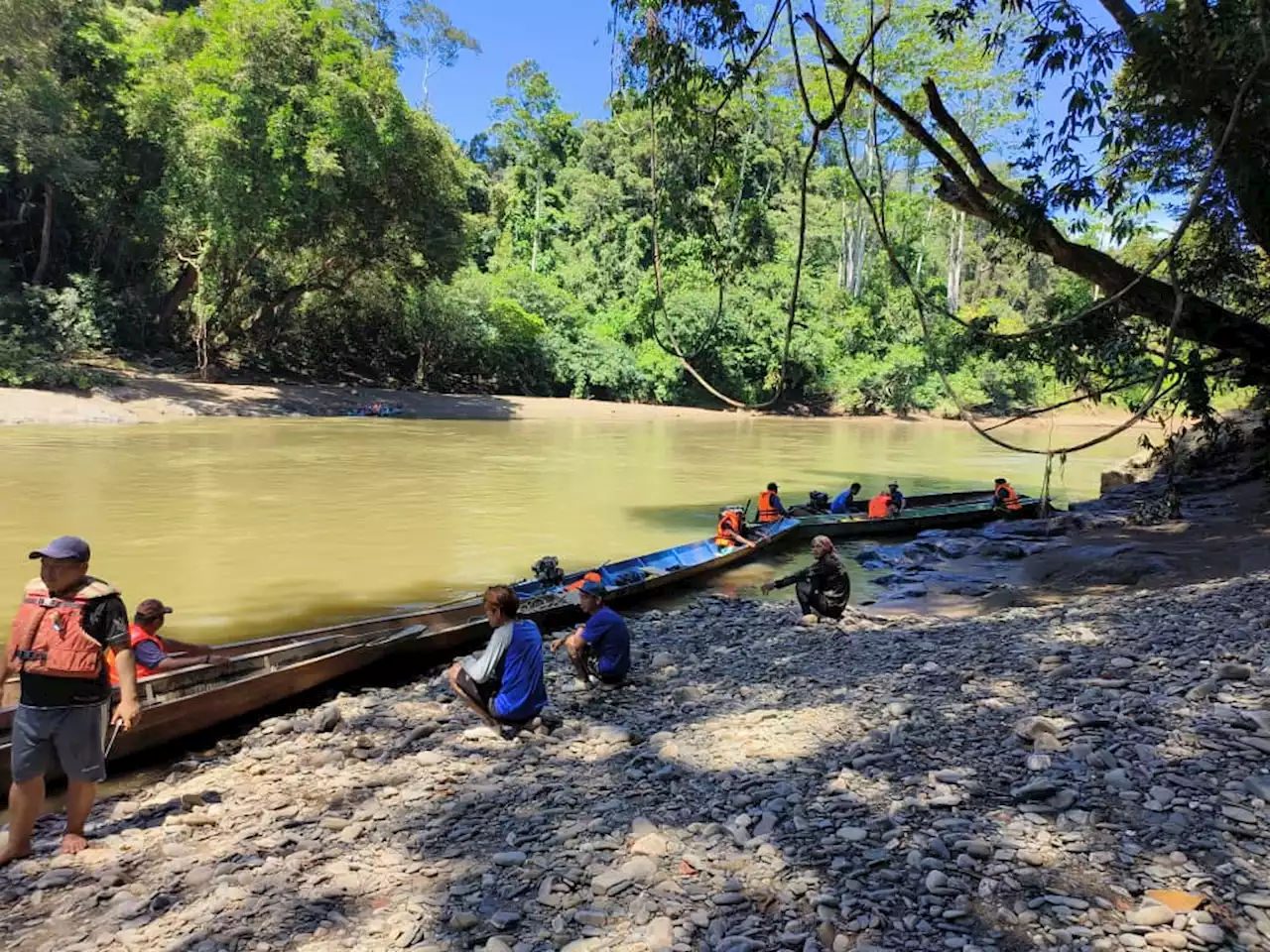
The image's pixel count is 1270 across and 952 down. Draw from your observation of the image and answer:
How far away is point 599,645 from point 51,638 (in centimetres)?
385

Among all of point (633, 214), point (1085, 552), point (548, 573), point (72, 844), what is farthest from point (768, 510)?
point (633, 214)

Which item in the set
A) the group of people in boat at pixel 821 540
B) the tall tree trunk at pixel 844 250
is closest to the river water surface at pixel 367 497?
the group of people in boat at pixel 821 540

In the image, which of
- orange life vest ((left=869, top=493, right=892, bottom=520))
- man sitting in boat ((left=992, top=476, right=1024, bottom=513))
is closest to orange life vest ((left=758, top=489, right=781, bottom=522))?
orange life vest ((left=869, top=493, right=892, bottom=520))

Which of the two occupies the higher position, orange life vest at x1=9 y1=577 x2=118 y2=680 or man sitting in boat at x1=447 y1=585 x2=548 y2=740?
orange life vest at x1=9 y1=577 x2=118 y2=680

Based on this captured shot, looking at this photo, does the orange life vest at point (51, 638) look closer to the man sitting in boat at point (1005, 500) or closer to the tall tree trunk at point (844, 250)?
the man sitting in boat at point (1005, 500)

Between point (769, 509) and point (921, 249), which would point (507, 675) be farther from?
point (921, 249)

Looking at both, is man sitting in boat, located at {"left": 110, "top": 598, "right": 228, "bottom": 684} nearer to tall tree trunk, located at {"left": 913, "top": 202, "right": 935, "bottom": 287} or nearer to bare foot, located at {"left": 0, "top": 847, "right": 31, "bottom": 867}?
bare foot, located at {"left": 0, "top": 847, "right": 31, "bottom": 867}

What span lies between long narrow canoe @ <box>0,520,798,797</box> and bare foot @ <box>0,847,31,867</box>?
3.69ft

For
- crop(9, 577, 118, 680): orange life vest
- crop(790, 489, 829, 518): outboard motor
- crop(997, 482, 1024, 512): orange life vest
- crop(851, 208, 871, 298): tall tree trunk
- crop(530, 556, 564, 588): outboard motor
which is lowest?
crop(530, 556, 564, 588): outboard motor

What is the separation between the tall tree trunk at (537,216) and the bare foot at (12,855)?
1891 inches

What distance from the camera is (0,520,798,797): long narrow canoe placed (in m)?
6.16

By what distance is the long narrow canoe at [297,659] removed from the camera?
6.16 meters

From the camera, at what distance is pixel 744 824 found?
3912mm

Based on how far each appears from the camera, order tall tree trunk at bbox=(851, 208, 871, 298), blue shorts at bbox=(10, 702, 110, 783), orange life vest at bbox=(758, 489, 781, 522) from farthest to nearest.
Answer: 1. tall tree trunk at bbox=(851, 208, 871, 298)
2. orange life vest at bbox=(758, 489, 781, 522)
3. blue shorts at bbox=(10, 702, 110, 783)
